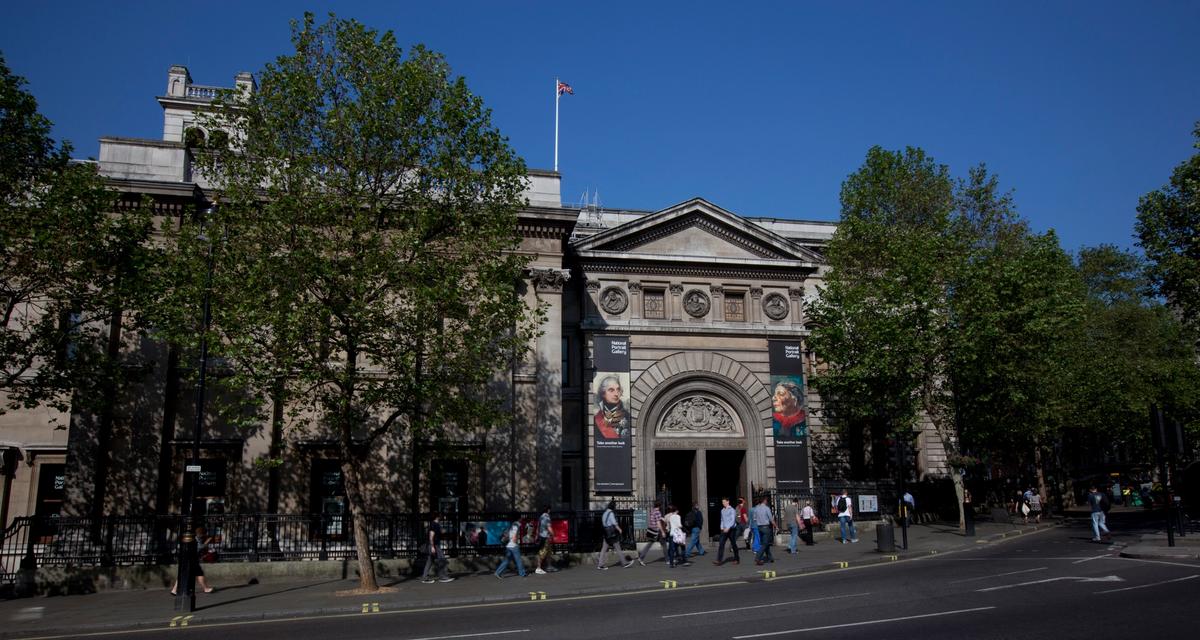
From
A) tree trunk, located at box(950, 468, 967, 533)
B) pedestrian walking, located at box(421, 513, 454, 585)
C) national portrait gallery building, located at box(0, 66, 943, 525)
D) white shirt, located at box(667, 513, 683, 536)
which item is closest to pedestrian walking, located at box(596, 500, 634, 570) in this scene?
white shirt, located at box(667, 513, 683, 536)

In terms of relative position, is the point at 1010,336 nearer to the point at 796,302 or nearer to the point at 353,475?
the point at 796,302

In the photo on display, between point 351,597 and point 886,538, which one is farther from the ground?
point 886,538

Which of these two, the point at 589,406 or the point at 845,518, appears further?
the point at 589,406

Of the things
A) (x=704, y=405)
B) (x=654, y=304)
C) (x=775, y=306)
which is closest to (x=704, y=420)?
(x=704, y=405)

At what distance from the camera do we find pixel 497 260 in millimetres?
21031


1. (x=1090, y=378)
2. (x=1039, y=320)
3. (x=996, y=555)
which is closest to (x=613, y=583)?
(x=996, y=555)

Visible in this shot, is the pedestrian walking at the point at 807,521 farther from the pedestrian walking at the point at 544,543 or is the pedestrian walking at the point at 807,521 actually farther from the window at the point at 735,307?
the pedestrian walking at the point at 544,543

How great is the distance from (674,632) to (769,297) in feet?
80.3

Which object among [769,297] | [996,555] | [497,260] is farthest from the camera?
[769,297]

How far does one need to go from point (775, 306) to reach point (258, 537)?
71.6 ft

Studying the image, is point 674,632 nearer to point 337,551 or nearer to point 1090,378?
point 337,551

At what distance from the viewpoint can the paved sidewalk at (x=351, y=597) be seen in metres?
15.9

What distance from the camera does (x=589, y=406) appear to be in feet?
104

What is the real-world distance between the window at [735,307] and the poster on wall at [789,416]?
67.0 inches
